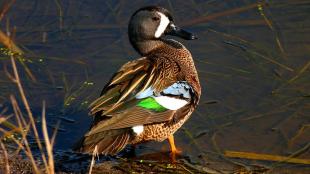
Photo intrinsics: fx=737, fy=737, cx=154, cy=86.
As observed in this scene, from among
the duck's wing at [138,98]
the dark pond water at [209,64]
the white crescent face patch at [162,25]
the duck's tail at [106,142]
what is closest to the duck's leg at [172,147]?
the dark pond water at [209,64]

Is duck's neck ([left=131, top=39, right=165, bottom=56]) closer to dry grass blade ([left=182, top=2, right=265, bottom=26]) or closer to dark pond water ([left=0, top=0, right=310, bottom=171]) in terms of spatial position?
dark pond water ([left=0, top=0, right=310, bottom=171])

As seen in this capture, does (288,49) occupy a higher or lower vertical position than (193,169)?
higher

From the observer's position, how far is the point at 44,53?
292 inches

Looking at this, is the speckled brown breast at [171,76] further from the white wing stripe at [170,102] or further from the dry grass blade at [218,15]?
the dry grass blade at [218,15]

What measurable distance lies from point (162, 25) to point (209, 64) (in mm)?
916

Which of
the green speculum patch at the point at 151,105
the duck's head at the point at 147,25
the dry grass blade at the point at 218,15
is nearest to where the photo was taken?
the green speculum patch at the point at 151,105

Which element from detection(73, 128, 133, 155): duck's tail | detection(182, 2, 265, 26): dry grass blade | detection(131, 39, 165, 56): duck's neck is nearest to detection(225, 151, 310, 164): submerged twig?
detection(73, 128, 133, 155): duck's tail

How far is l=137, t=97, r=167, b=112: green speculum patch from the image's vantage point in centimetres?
539

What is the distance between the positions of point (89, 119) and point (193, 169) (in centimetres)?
129

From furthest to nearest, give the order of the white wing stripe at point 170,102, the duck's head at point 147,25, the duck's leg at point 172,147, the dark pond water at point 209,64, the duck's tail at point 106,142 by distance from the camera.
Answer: the duck's head at point 147,25, the dark pond water at point 209,64, the duck's leg at point 172,147, the white wing stripe at point 170,102, the duck's tail at point 106,142

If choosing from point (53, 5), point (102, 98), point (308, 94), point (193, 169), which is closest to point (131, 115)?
point (102, 98)

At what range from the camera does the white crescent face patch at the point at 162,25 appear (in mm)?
6279

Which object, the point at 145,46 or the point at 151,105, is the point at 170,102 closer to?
the point at 151,105

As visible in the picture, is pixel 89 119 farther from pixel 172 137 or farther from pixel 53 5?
pixel 53 5
